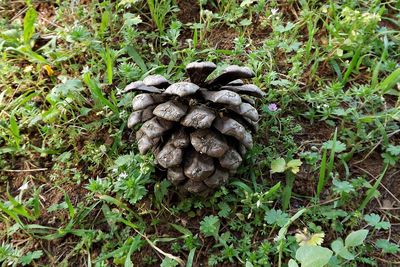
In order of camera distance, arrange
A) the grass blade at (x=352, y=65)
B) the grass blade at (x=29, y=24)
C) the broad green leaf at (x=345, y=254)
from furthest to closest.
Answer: the grass blade at (x=29, y=24)
the grass blade at (x=352, y=65)
the broad green leaf at (x=345, y=254)

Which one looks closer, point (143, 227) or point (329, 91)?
point (143, 227)

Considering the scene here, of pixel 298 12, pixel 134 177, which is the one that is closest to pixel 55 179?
pixel 134 177

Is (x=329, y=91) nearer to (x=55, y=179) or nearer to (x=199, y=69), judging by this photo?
(x=199, y=69)

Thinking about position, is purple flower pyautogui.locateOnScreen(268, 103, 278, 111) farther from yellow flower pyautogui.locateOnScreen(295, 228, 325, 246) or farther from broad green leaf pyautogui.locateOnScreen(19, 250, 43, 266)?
broad green leaf pyautogui.locateOnScreen(19, 250, 43, 266)

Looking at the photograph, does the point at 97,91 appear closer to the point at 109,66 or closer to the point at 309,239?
the point at 109,66

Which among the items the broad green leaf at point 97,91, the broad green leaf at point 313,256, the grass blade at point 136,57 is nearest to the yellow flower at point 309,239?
the broad green leaf at point 313,256

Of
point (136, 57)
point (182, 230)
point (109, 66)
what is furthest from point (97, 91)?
point (182, 230)

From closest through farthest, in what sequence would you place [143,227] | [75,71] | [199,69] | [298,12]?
[199,69] < [143,227] < [75,71] < [298,12]

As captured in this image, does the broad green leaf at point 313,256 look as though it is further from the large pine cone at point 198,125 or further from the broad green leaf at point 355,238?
the large pine cone at point 198,125
